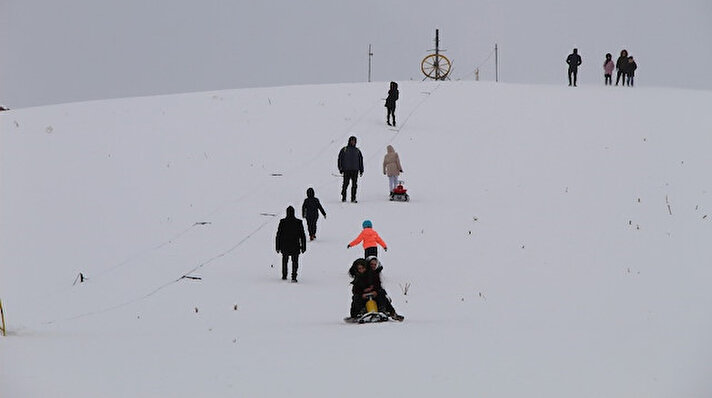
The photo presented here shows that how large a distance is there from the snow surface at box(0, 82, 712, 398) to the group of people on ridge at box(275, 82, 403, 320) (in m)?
0.53

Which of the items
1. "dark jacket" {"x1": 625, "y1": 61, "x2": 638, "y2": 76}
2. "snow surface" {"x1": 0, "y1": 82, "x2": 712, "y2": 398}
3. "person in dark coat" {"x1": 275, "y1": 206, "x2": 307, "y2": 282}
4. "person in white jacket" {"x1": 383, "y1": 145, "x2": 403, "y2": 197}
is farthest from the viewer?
"dark jacket" {"x1": 625, "y1": 61, "x2": 638, "y2": 76}

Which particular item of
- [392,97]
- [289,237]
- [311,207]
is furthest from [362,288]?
[392,97]

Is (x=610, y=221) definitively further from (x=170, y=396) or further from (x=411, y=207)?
(x=170, y=396)

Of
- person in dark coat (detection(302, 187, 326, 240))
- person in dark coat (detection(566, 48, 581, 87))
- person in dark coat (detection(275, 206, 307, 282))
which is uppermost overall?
person in dark coat (detection(566, 48, 581, 87))

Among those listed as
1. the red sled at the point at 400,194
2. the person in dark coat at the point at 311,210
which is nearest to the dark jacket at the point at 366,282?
the person in dark coat at the point at 311,210

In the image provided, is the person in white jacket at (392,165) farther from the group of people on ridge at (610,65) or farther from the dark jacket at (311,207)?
the group of people on ridge at (610,65)

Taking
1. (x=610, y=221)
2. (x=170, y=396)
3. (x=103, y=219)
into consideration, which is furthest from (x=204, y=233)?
(x=170, y=396)

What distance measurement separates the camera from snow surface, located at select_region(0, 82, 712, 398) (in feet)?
33.3

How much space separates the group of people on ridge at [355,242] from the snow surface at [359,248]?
0.53m

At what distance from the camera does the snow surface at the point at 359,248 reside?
10.2m

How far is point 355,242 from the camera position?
1620 centimetres

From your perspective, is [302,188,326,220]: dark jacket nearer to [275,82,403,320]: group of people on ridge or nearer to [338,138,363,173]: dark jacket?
[275,82,403,320]: group of people on ridge

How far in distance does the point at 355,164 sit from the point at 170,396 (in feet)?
47.3

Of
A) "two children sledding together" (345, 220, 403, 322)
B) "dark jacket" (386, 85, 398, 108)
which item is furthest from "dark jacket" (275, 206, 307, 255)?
"dark jacket" (386, 85, 398, 108)
